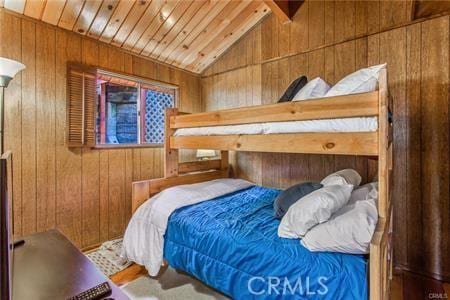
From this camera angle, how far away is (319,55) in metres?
2.86

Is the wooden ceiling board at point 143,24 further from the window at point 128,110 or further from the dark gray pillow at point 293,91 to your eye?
the dark gray pillow at point 293,91

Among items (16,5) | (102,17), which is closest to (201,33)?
(102,17)

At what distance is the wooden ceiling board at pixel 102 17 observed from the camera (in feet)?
7.60

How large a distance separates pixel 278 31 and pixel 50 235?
10.5ft

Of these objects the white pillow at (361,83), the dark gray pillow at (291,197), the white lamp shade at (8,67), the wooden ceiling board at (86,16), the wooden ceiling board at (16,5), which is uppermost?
the wooden ceiling board at (86,16)

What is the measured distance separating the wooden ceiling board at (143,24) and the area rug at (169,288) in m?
2.53

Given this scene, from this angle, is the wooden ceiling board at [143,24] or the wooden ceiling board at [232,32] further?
the wooden ceiling board at [232,32]

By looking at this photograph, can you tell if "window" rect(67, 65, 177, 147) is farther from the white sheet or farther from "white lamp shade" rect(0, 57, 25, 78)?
the white sheet

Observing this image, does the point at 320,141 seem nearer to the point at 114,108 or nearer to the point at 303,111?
the point at 303,111

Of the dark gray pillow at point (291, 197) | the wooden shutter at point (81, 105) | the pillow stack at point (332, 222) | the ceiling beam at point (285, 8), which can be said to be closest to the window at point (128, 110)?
the wooden shutter at point (81, 105)

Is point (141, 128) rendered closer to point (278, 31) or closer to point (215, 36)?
point (215, 36)

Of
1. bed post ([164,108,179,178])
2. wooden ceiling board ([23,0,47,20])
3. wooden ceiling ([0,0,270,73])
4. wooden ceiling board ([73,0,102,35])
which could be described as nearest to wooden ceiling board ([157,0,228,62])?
wooden ceiling ([0,0,270,73])

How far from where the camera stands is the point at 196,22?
2951 millimetres

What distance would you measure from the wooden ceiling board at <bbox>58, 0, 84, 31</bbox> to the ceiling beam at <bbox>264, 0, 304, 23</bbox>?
197 centimetres
